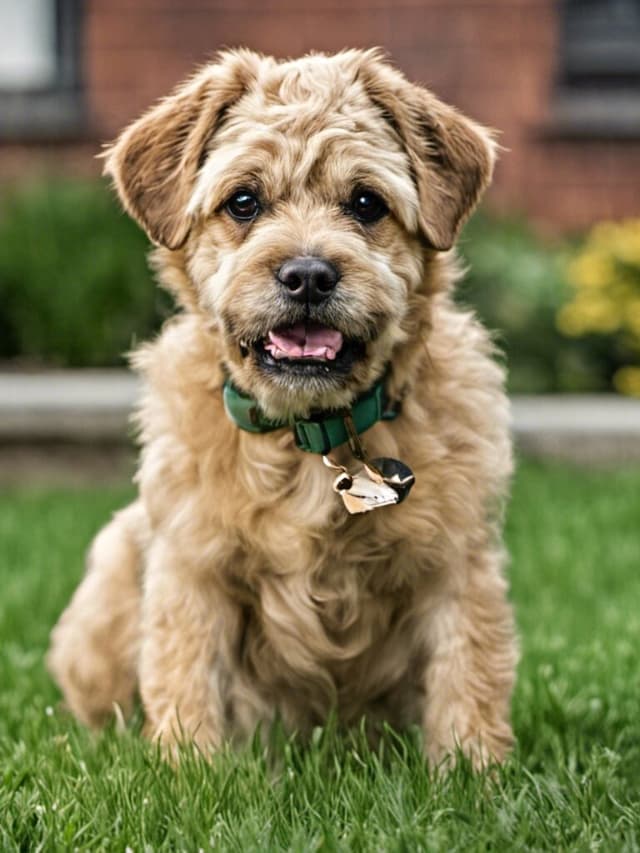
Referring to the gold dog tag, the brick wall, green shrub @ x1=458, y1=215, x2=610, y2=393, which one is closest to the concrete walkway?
green shrub @ x1=458, y1=215, x2=610, y2=393

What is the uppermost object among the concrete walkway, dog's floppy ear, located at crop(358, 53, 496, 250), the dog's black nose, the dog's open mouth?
dog's floppy ear, located at crop(358, 53, 496, 250)

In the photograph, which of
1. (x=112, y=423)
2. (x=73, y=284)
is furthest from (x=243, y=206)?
(x=73, y=284)

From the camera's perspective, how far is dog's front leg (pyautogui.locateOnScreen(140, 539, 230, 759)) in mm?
3838

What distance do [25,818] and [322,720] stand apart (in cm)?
110

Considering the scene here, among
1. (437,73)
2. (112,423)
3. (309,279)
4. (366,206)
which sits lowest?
(112,423)

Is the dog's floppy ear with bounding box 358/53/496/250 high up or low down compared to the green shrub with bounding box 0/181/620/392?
up

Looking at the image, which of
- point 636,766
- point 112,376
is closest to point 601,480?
point 112,376

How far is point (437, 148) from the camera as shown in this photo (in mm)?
3855

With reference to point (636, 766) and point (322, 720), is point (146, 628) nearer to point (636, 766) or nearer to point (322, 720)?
point (322, 720)

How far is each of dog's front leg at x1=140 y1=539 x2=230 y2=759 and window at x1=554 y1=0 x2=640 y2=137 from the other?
27.7 feet

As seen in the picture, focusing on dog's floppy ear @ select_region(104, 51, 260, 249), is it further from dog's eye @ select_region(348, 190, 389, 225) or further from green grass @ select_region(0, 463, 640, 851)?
green grass @ select_region(0, 463, 640, 851)

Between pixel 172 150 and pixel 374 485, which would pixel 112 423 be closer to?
pixel 172 150

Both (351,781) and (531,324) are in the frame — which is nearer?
(351,781)

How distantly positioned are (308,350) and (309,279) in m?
0.21
